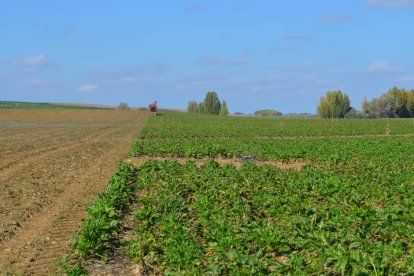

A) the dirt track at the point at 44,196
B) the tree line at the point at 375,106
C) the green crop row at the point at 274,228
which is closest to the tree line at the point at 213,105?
the tree line at the point at 375,106

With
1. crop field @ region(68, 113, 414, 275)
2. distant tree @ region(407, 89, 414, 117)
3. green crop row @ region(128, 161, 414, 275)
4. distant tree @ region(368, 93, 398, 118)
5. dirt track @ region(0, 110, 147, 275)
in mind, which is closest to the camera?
green crop row @ region(128, 161, 414, 275)

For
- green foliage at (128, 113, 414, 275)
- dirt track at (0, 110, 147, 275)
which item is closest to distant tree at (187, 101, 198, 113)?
dirt track at (0, 110, 147, 275)

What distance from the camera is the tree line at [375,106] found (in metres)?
122

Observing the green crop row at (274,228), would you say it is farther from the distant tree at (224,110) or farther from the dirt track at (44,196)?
the distant tree at (224,110)

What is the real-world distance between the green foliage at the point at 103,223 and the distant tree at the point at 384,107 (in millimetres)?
113769

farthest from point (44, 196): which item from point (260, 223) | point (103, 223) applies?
point (260, 223)

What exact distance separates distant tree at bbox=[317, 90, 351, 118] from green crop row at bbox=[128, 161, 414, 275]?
113671 millimetres

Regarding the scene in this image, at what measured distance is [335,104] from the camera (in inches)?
4978

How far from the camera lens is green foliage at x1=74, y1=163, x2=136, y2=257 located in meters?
8.65

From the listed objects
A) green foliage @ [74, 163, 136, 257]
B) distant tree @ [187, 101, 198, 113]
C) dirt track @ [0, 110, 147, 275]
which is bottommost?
dirt track @ [0, 110, 147, 275]

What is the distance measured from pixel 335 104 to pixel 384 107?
1014 centimetres

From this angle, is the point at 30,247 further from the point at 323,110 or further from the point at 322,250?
the point at 323,110

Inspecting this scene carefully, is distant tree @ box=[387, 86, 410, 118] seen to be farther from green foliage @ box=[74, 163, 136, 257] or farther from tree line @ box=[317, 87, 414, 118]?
green foliage @ box=[74, 163, 136, 257]

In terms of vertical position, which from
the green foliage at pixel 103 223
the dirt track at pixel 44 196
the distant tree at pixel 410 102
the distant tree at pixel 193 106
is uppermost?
the distant tree at pixel 410 102
